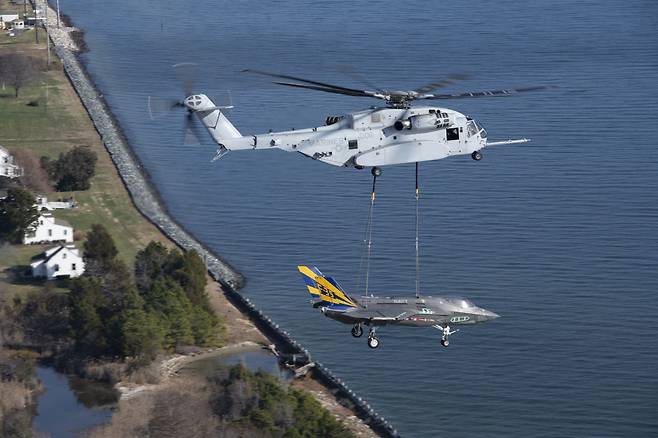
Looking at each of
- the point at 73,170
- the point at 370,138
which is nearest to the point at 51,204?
the point at 73,170

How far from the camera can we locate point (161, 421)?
164 ft

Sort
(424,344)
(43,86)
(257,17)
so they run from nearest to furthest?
(424,344) < (43,86) < (257,17)

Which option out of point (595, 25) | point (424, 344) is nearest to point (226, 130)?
point (424, 344)

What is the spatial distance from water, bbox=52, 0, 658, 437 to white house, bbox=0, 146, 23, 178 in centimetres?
875

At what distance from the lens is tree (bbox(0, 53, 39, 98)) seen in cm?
10306

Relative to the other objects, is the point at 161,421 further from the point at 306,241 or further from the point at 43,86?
the point at 43,86

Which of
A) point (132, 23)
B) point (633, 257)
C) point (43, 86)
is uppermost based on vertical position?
point (132, 23)

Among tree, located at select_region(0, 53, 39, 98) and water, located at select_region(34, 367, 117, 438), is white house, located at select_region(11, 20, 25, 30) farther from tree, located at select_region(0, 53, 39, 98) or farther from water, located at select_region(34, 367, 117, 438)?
water, located at select_region(34, 367, 117, 438)

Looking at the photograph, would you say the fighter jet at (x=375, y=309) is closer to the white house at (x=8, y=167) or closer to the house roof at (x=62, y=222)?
the house roof at (x=62, y=222)

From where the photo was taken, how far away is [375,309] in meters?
39.0

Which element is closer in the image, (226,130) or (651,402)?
(226,130)

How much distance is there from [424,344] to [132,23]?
76.2 m

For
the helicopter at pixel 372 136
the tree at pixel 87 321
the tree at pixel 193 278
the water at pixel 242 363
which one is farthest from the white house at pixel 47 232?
the helicopter at pixel 372 136

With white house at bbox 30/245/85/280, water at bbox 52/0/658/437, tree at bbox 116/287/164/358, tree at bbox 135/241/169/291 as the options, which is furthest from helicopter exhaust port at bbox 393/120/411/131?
white house at bbox 30/245/85/280
